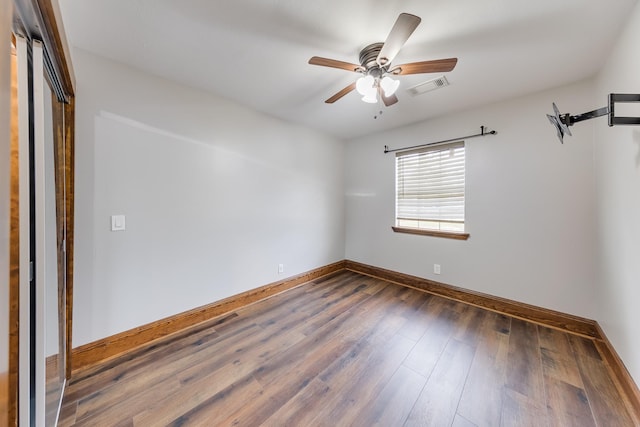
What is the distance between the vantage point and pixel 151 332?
6.70 ft

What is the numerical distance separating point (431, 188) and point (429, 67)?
1.89m

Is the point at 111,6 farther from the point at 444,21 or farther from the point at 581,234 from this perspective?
the point at 581,234

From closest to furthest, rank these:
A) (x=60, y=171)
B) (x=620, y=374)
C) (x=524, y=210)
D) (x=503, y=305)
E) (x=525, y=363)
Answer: (x=60, y=171) < (x=620, y=374) < (x=525, y=363) < (x=524, y=210) < (x=503, y=305)

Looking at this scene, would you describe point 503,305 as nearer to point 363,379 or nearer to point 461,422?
point 461,422

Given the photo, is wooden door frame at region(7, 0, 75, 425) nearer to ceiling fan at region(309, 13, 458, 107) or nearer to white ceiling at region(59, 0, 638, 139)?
white ceiling at region(59, 0, 638, 139)

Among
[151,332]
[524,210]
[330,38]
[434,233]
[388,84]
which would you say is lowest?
[151,332]

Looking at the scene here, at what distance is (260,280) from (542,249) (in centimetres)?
303

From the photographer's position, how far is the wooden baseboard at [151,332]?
1741 millimetres

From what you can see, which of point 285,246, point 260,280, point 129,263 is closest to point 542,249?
point 285,246

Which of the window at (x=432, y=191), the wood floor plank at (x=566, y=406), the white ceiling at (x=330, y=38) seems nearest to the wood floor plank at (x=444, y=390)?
the wood floor plank at (x=566, y=406)

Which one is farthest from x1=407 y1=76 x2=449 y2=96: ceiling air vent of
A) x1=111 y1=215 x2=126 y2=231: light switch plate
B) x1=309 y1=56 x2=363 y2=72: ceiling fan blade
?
x1=111 y1=215 x2=126 y2=231: light switch plate

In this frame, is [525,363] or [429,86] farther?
[429,86]

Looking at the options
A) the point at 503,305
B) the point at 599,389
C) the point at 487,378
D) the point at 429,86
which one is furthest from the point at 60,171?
the point at 503,305

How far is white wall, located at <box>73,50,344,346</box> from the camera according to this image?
1.77 metres
